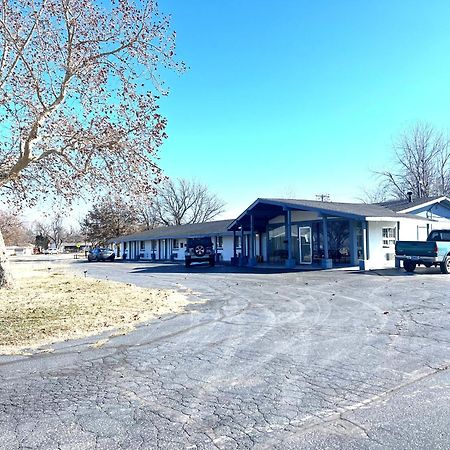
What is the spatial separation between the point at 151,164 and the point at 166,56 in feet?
11.9

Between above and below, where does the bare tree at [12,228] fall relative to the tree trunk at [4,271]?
above

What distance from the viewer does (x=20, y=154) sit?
12.9 meters

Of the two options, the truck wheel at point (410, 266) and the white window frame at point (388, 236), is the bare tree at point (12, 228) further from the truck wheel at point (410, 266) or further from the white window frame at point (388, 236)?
the white window frame at point (388, 236)

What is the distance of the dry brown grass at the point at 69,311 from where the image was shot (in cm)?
717

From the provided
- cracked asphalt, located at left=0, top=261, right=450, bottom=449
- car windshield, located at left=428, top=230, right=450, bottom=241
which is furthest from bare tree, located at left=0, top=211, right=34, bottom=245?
car windshield, located at left=428, top=230, right=450, bottom=241

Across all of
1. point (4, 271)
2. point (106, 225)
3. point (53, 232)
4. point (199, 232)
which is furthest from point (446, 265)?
point (53, 232)

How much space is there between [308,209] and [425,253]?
19.6 feet

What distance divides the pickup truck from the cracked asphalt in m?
11.0

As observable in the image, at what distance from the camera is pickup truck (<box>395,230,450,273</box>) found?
1816 cm

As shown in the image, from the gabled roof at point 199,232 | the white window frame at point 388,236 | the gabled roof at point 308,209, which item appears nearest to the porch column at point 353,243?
the gabled roof at point 308,209

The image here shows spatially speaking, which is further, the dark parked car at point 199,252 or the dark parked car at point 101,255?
the dark parked car at point 101,255

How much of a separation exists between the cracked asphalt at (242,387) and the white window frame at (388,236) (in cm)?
1510

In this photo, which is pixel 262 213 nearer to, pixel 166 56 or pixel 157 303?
pixel 166 56

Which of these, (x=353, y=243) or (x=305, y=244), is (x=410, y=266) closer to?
(x=353, y=243)
